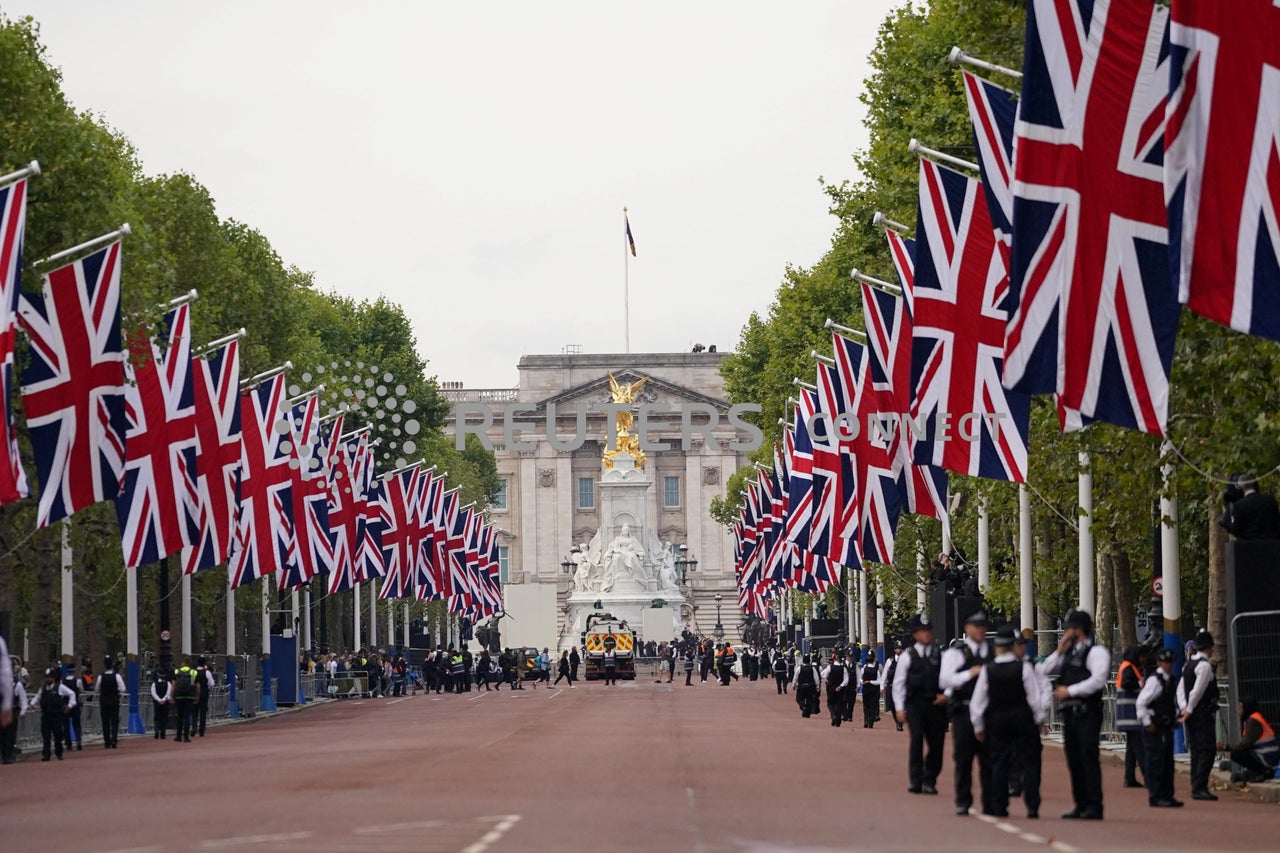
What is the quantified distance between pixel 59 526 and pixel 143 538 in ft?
34.2

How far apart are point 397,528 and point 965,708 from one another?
4764cm

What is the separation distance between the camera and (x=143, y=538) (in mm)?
37656

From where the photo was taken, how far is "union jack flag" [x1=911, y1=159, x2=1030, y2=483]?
29.3 metres

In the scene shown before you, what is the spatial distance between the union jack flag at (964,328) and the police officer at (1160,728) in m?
6.16

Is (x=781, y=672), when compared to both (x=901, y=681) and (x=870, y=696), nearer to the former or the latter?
(x=870, y=696)

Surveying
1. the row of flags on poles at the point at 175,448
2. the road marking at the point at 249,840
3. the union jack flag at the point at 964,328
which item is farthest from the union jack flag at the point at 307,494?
the road marking at the point at 249,840

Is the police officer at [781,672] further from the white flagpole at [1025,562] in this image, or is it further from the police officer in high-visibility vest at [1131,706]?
the police officer in high-visibility vest at [1131,706]

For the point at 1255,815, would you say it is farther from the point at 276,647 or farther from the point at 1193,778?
the point at 276,647

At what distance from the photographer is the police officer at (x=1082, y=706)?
69.2 ft

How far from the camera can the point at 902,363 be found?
35.9 meters

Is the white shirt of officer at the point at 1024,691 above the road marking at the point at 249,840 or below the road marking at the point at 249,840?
above

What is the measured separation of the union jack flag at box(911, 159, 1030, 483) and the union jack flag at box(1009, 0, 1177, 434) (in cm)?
682

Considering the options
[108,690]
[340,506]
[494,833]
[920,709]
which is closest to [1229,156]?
[494,833]

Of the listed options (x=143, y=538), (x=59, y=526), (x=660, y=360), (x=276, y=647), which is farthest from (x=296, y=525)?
(x=660, y=360)
